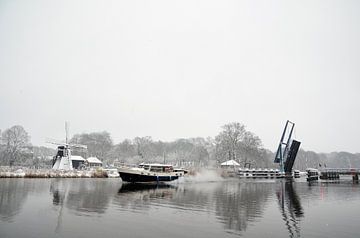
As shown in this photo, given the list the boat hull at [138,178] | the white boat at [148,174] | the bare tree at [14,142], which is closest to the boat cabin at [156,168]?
the white boat at [148,174]

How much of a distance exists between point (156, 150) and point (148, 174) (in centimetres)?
7856

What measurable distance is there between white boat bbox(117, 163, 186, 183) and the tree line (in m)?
40.7

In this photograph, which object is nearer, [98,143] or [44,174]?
[44,174]

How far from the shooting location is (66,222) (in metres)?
13.9

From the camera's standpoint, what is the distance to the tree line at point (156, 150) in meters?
78.7

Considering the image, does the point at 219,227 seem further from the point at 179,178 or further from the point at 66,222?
the point at 179,178

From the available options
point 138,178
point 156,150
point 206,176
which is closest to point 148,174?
point 138,178

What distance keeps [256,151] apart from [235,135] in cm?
955

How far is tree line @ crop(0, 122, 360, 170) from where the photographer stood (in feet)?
258

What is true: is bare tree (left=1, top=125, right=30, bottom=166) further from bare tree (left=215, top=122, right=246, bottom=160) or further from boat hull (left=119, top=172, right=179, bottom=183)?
bare tree (left=215, top=122, right=246, bottom=160)

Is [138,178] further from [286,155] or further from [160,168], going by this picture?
[286,155]

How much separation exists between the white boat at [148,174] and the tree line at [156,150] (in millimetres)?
40731

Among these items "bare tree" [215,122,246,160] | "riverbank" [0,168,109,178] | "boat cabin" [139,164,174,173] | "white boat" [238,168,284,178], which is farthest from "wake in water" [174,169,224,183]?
"riverbank" [0,168,109,178]

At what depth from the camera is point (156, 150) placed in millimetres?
126812
